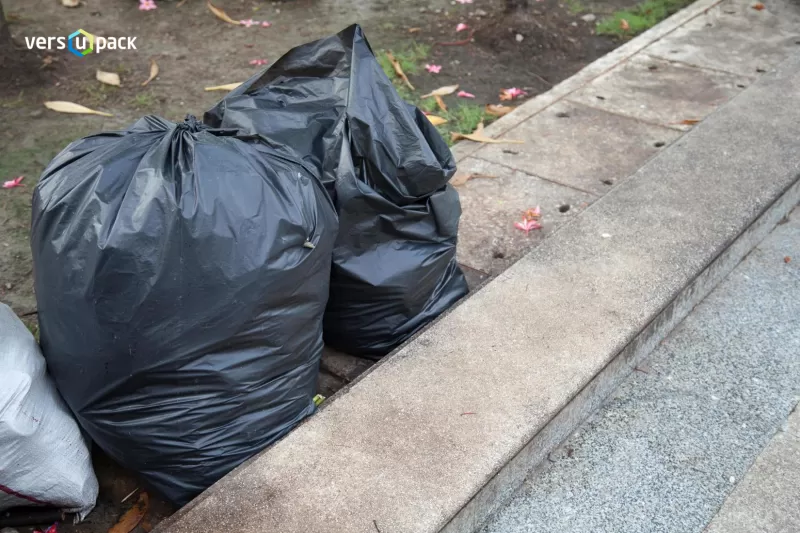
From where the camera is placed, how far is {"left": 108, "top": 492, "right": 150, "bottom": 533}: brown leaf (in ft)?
6.87

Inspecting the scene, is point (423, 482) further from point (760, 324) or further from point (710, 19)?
point (710, 19)

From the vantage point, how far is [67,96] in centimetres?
442

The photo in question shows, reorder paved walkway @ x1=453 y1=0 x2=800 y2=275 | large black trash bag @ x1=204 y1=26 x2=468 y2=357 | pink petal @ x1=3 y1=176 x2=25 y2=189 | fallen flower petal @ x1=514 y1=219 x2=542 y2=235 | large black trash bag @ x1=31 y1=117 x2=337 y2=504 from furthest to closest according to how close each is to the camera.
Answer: pink petal @ x1=3 y1=176 x2=25 y2=189, paved walkway @ x1=453 y1=0 x2=800 y2=275, fallen flower petal @ x1=514 y1=219 x2=542 y2=235, large black trash bag @ x1=204 y1=26 x2=468 y2=357, large black trash bag @ x1=31 y1=117 x2=337 y2=504

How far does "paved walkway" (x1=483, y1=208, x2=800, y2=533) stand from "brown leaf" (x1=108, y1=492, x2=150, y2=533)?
97 centimetres

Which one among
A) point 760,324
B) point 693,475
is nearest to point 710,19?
point 760,324

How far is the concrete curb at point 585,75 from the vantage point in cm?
409

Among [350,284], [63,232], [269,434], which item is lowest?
[269,434]

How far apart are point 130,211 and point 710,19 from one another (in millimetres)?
4963

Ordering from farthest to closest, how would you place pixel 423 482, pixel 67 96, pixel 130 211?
pixel 67 96 → pixel 423 482 → pixel 130 211

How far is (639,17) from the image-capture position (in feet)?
18.6

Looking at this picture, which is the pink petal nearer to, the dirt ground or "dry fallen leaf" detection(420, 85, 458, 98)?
the dirt ground

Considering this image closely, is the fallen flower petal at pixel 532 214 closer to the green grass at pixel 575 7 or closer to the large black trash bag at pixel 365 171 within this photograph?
the large black trash bag at pixel 365 171

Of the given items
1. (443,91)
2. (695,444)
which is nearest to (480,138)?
(443,91)

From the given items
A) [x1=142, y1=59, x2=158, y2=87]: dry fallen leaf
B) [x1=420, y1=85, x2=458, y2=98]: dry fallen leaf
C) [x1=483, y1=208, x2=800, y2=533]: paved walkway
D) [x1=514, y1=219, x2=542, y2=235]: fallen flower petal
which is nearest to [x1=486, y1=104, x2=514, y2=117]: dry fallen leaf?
[x1=420, y1=85, x2=458, y2=98]: dry fallen leaf
